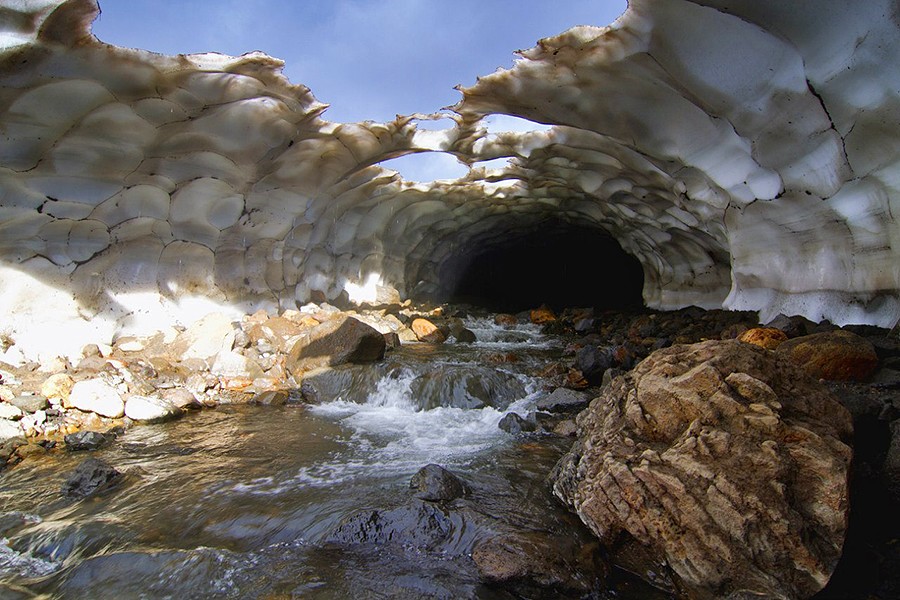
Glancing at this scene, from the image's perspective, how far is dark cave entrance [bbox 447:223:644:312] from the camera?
16.0 m

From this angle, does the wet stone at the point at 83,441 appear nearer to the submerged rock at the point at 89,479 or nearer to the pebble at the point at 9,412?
A: the pebble at the point at 9,412

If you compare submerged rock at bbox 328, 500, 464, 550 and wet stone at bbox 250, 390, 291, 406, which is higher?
submerged rock at bbox 328, 500, 464, 550

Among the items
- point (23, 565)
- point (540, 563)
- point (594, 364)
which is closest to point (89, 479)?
point (23, 565)

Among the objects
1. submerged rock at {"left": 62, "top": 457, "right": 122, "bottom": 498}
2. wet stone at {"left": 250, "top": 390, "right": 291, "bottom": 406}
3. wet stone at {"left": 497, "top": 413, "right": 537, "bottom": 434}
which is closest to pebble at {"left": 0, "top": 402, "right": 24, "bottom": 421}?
submerged rock at {"left": 62, "top": 457, "right": 122, "bottom": 498}

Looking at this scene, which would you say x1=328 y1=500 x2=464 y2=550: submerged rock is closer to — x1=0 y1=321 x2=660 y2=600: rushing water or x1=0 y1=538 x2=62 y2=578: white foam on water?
x1=0 y1=321 x2=660 y2=600: rushing water

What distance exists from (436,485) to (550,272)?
56.4 ft

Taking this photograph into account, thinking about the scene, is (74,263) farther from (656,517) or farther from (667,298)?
(667,298)

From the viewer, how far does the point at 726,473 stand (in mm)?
2320

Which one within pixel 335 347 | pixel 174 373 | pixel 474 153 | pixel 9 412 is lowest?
pixel 9 412

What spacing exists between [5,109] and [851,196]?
7453 mm

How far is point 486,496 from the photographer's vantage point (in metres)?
3.24

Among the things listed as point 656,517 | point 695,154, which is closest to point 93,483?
point 656,517

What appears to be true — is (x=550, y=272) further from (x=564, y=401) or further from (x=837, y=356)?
(x=837, y=356)

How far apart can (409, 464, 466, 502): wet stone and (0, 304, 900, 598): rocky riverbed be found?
0.5 inches
